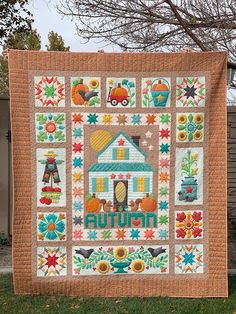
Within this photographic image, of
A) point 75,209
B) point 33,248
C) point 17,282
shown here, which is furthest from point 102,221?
point 17,282

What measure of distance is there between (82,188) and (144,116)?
0.70 meters

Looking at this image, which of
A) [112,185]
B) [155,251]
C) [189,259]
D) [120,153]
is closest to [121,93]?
[120,153]

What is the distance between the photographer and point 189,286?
3.59m

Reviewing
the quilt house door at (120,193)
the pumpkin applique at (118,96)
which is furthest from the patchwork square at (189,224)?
the pumpkin applique at (118,96)

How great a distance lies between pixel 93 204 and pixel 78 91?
83 cm

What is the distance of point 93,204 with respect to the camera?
139 inches

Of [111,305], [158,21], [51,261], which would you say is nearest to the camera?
[111,305]

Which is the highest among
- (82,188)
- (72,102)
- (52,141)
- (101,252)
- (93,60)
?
(93,60)

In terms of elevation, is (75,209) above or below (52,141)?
below

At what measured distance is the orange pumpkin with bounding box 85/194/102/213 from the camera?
11.6 ft

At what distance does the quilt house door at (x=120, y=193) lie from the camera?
140 inches

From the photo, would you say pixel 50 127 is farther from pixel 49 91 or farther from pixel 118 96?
pixel 118 96

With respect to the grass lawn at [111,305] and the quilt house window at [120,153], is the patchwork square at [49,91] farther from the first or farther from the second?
the grass lawn at [111,305]

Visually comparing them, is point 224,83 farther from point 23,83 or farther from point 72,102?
point 23,83
